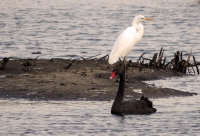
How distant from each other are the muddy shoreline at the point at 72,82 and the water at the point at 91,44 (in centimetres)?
55

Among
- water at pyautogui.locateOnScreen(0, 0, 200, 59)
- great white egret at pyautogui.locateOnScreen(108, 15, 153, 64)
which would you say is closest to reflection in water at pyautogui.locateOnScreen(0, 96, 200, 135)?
great white egret at pyautogui.locateOnScreen(108, 15, 153, 64)

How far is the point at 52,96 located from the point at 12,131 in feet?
12.1

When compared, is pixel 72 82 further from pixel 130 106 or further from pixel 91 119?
pixel 91 119

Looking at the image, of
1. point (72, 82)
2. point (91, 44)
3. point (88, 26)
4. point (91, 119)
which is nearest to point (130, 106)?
point (91, 119)

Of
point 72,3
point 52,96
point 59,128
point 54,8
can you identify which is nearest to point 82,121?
point 59,128

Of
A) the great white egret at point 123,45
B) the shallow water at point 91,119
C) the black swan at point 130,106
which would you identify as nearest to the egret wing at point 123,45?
the great white egret at point 123,45

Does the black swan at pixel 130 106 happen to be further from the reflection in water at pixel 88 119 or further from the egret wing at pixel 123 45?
the egret wing at pixel 123 45

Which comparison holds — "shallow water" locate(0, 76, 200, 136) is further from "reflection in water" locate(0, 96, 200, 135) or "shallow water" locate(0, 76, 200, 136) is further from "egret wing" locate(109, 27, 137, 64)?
"egret wing" locate(109, 27, 137, 64)

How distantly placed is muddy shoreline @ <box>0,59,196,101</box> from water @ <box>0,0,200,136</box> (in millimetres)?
545

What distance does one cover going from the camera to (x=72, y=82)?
20391mm

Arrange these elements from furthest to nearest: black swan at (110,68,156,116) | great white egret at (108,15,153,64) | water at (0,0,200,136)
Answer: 1. great white egret at (108,15,153,64)
2. black swan at (110,68,156,116)
3. water at (0,0,200,136)

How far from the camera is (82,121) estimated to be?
1653cm

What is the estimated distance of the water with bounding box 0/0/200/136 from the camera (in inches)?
637

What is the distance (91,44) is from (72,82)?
45.3 ft
